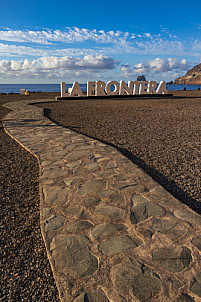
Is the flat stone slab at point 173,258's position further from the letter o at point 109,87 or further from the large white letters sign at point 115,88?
the letter o at point 109,87

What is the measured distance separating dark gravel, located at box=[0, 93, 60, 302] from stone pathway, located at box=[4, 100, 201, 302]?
4.9 inches

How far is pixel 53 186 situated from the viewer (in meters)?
3.62

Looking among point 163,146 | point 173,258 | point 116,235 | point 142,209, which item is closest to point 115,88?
point 163,146

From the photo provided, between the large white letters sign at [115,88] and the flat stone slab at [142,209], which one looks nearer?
the flat stone slab at [142,209]

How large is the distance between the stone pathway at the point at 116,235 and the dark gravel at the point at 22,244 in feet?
0.41

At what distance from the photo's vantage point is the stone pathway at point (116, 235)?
185cm

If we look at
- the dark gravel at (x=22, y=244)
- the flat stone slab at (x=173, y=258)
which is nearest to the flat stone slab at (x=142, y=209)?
the flat stone slab at (x=173, y=258)

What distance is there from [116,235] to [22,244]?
111cm

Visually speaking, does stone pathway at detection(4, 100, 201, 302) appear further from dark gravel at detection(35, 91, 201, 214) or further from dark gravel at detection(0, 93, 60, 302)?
dark gravel at detection(35, 91, 201, 214)

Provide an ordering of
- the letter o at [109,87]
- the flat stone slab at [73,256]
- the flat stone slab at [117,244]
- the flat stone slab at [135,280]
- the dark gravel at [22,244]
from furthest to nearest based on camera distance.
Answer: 1. the letter o at [109,87]
2. the flat stone slab at [117,244]
3. the flat stone slab at [73,256]
4. the dark gravel at [22,244]
5. the flat stone slab at [135,280]

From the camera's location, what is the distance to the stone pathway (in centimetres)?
185

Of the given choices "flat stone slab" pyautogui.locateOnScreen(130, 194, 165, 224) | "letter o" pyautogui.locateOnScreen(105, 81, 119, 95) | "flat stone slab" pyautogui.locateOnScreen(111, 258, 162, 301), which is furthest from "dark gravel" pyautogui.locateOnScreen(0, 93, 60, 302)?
"letter o" pyautogui.locateOnScreen(105, 81, 119, 95)

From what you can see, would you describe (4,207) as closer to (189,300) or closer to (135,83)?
(189,300)

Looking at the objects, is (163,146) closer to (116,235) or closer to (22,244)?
(116,235)
